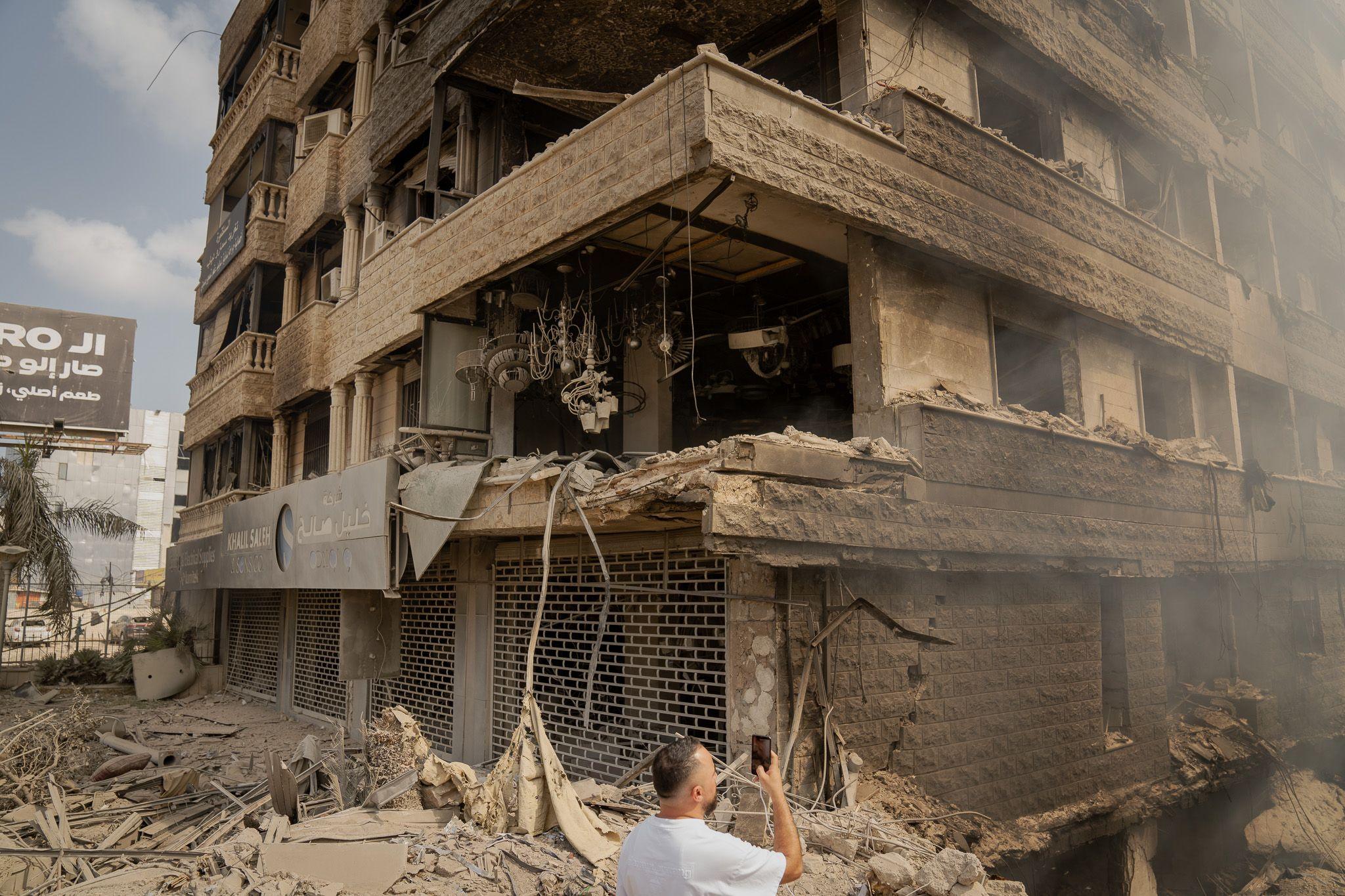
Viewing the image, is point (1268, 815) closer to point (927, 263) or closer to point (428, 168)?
point (927, 263)

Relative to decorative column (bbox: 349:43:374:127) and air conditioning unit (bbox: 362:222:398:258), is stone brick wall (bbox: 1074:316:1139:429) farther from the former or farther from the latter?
decorative column (bbox: 349:43:374:127)

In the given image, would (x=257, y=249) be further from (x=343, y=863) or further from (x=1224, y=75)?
(x=1224, y=75)

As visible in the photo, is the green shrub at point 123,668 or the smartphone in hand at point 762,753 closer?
the smartphone in hand at point 762,753

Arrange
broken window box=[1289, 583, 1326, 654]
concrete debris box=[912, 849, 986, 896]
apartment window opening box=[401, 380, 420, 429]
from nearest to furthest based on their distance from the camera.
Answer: concrete debris box=[912, 849, 986, 896]
apartment window opening box=[401, 380, 420, 429]
broken window box=[1289, 583, 1326, 654]

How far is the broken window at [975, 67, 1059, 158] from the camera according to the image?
9953mm

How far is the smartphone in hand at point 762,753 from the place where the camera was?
112 inches

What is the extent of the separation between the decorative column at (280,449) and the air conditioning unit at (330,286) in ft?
8.10

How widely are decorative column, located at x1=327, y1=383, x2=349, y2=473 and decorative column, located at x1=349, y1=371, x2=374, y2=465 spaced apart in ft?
1.54

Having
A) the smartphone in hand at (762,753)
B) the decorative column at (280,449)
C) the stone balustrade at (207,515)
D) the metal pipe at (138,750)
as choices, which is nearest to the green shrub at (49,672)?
the stone balustrade at (207,515)

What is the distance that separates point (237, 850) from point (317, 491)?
6339 mm

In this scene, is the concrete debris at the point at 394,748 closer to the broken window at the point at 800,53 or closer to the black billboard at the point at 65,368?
the broken window at the point at 800,53

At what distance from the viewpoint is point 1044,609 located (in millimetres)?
8742

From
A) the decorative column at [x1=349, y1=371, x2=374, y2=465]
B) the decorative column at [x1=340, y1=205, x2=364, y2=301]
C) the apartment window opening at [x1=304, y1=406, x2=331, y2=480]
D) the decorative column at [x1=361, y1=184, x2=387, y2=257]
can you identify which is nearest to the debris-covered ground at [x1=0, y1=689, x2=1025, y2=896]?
the decorative column at [x1=349, y1=371, x2=374, y2=465]

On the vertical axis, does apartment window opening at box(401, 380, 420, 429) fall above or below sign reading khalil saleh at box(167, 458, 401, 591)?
above
